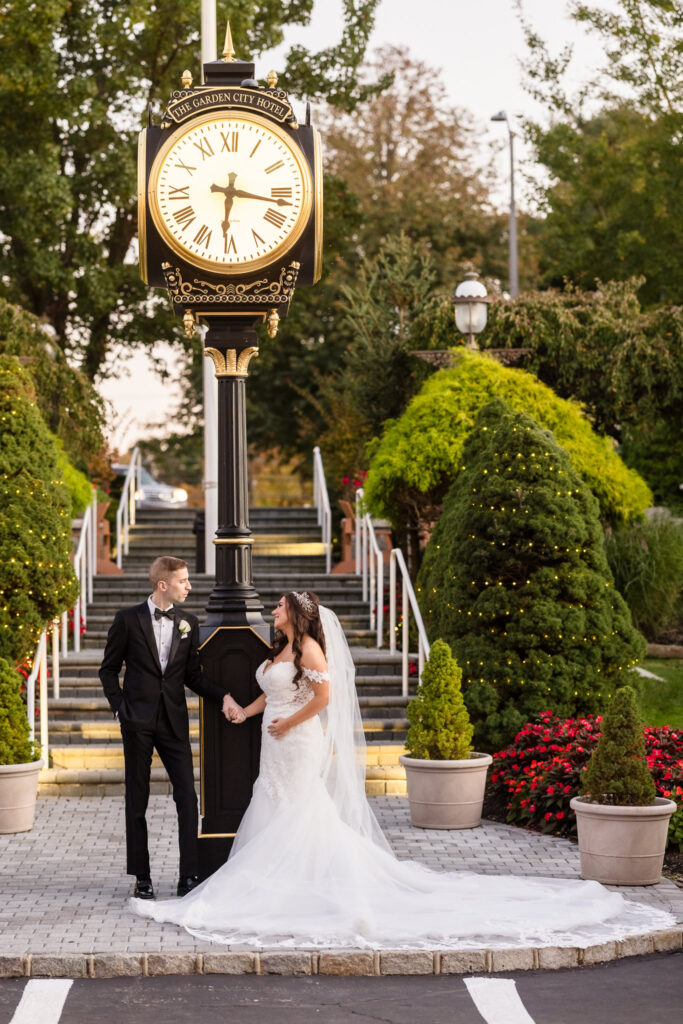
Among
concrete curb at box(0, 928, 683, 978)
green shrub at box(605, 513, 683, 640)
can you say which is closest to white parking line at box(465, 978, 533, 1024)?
concrete curb at box(0, 928, 683, 978)

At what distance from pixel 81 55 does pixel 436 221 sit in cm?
1015

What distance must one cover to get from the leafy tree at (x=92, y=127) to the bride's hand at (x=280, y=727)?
1628 centimetres

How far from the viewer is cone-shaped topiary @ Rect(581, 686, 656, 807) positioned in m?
7.88

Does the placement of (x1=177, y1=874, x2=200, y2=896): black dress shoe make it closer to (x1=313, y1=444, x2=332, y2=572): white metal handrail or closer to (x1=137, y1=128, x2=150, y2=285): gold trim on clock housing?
(x1=137, y1=128, x2=150, y2=285): gold trim on clock housing

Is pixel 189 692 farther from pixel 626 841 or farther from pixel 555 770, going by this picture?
pixel 626 841

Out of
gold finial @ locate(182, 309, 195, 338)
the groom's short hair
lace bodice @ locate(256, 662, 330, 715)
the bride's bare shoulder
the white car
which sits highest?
gold finial @ locate(182, 309, 195, 338)

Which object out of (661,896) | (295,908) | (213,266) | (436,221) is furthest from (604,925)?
(436,221)

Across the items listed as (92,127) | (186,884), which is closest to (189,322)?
(186,884)

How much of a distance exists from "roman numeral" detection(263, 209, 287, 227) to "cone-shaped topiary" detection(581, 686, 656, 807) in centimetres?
327

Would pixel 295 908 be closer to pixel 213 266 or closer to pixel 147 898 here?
pixel 147 898

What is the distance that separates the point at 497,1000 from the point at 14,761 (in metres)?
4.76

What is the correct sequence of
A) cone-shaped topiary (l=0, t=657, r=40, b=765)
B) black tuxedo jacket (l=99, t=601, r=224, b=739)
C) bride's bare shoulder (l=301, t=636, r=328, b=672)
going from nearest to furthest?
bride's bare shoulder (l=301, t=636, r=328, b=672) < black tuxedo jacket (l=99, t=601, r=224, b=739) < cone-shaped topiary (l=0, t=657, r=40, b=765)

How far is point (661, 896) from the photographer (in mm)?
7633

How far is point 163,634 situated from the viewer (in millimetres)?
7777
